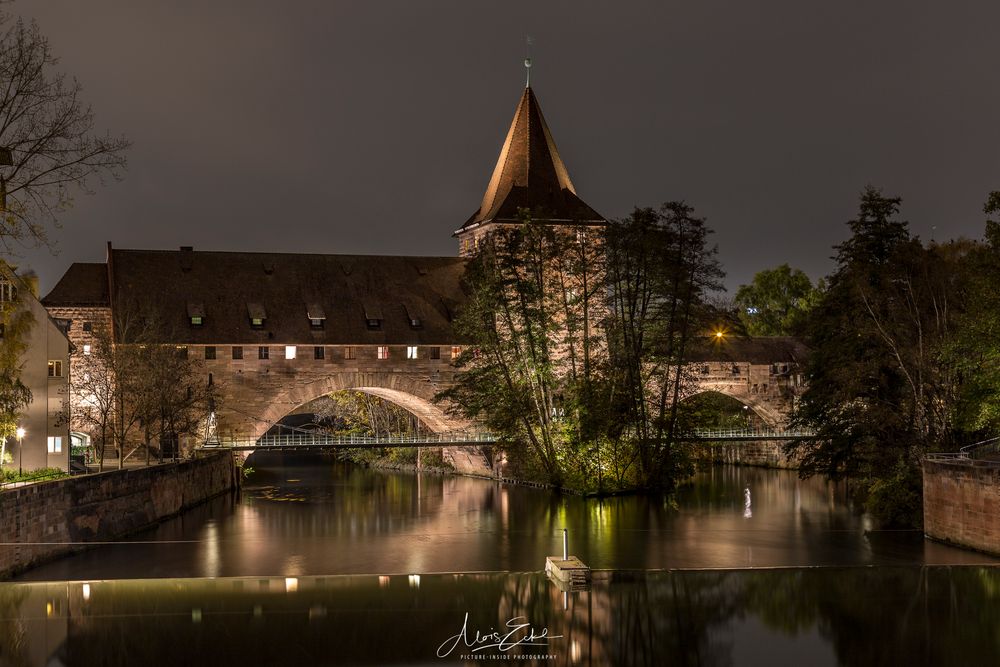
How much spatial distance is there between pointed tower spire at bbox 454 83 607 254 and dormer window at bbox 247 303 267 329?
8.58 m

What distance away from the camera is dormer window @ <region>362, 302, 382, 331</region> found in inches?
1597

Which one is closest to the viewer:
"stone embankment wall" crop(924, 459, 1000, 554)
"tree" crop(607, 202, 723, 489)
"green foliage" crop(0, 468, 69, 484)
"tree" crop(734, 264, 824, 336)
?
"stone embankment wall" crop(924, 459, 1000, 554)

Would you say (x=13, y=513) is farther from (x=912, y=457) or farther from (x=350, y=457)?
(x=350, y=457)

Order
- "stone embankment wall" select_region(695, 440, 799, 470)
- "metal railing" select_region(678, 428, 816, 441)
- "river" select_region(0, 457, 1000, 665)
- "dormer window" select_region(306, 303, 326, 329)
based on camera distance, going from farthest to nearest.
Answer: "stone embankment wall" select_region(695, 440, 799, 470) → "metal railing" select_region(678, 428, 816, 441) → "dormer window" select_region(306, 303, 326, 329) → "river" select_region(0, 457, 1000, 665)

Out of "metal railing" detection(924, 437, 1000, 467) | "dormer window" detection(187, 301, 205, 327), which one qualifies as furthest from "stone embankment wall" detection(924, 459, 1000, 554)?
"dormer window" detection(187, 301, 205, 327)

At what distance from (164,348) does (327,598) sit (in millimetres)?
16601

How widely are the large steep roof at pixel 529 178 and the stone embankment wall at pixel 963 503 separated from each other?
21.0m

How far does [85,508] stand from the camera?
71.9 ft

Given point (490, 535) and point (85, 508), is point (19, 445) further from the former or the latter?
point (490, 535)

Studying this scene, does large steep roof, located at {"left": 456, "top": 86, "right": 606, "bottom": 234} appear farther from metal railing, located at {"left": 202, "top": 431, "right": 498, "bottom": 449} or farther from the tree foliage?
the tree foliage

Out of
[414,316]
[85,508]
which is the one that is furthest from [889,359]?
[414,316]

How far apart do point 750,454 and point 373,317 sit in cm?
1806

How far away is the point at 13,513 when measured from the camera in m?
18.4

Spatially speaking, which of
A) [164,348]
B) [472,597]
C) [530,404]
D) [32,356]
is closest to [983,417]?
[472,597]
